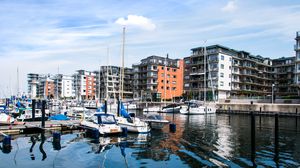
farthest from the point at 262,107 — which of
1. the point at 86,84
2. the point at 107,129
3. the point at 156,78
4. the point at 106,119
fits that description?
the point at 86,84

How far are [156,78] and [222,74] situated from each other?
32231mm

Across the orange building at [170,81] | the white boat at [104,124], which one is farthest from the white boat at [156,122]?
the orange building at [170,81]

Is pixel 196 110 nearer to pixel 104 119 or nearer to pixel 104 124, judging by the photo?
pixel 104 119

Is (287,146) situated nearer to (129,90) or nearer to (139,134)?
(139,134)

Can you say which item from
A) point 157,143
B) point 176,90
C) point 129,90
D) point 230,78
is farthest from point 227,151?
point 129,90

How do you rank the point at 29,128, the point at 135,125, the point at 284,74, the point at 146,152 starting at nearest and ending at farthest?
the point at 146,152
the point at 29,128
the point at 135,125
the point at 284,74

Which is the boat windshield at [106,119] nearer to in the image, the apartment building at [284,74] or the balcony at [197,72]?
the balcony at [197,72]

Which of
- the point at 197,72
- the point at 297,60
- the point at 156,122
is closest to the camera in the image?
the point at 156,122

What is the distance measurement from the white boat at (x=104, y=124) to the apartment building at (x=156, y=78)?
272ft

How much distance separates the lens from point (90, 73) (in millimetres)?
173875

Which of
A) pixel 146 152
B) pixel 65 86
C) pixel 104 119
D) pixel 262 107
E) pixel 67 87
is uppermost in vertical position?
pixel 65 86

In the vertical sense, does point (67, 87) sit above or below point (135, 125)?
above

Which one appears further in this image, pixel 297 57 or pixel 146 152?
pixel 297 57

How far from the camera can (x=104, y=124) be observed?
31.2 metres
